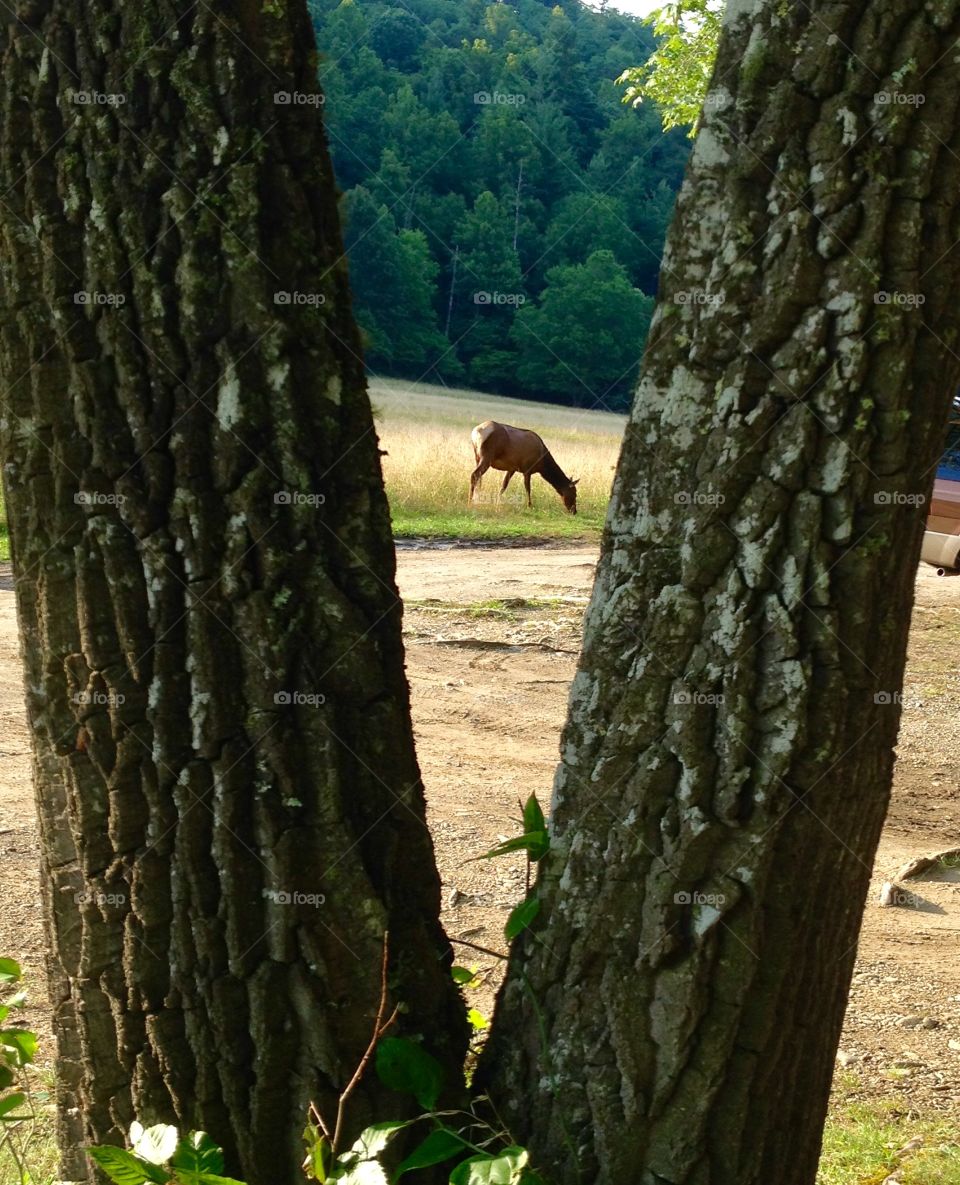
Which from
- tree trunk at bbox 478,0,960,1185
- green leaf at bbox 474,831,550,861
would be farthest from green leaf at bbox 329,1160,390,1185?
green leaf at bbox 474,831,550,861

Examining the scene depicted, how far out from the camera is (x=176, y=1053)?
235 cm

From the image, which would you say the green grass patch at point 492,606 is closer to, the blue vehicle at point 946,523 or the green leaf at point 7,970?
the blue vehicle at point 946,523

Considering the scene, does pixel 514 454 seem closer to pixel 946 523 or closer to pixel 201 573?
pixel 946 523

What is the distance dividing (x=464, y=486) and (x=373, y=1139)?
18118 millimetres

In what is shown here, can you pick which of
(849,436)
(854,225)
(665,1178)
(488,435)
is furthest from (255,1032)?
(488,435)

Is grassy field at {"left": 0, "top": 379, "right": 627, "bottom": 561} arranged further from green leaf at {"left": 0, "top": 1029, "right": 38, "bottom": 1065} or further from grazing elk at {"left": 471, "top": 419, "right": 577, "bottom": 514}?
green leaf at {"left": 0, "top": 1029, "right": 38, "bottom": 1065}

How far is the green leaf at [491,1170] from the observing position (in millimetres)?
2041

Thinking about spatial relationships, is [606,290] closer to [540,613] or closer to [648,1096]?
[540,613]

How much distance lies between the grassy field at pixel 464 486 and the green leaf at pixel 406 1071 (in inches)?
419

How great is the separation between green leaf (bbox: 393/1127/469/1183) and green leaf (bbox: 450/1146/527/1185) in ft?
0.30

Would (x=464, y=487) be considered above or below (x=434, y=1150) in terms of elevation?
below

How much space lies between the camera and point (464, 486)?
790 inches

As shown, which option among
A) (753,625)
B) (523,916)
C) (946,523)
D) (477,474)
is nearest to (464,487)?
(477,474)

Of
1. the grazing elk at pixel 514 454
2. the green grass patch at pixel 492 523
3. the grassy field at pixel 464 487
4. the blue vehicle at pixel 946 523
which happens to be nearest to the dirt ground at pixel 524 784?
the blue vehicle at pixel 946 523
